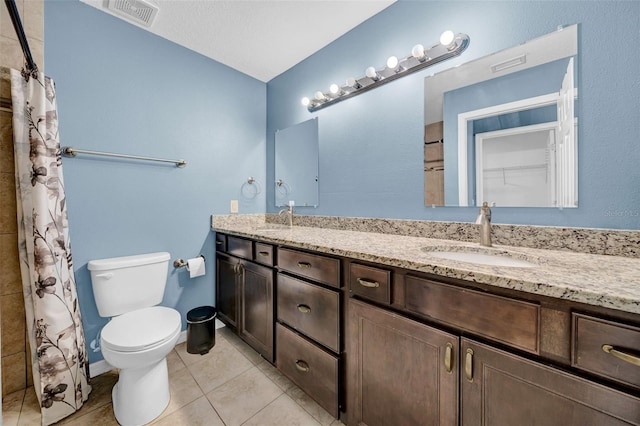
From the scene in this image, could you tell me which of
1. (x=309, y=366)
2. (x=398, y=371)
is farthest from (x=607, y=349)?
(x=309, y=366)

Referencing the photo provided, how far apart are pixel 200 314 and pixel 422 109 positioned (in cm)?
211

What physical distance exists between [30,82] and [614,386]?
2.49 metres

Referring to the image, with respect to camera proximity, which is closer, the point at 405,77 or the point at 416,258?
the point at 416,258

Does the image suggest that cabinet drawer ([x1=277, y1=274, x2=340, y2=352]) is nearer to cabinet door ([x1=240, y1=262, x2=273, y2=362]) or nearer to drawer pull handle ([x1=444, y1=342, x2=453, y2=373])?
cabinet door ([x1=240, y1=262, x2=273, y2=362])

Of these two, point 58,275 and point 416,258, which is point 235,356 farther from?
point 416,258

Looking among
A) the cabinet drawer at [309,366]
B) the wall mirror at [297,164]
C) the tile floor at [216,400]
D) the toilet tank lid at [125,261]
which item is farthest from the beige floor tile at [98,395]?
the wall mirror at [297,164]

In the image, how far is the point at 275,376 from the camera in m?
1.57

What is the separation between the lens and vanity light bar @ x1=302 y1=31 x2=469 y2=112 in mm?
1337

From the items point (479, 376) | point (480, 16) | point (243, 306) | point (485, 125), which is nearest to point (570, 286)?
point (479, 376)

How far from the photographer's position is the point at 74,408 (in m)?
1.30

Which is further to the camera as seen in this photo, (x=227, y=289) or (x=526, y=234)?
(x=227, y=289)

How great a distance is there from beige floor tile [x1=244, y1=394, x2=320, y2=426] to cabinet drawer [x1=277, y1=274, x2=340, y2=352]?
0.40m

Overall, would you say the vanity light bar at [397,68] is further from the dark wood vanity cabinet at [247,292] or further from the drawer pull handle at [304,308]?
the drawer pull handle at [304,308]

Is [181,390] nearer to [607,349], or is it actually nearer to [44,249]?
[44,249]
